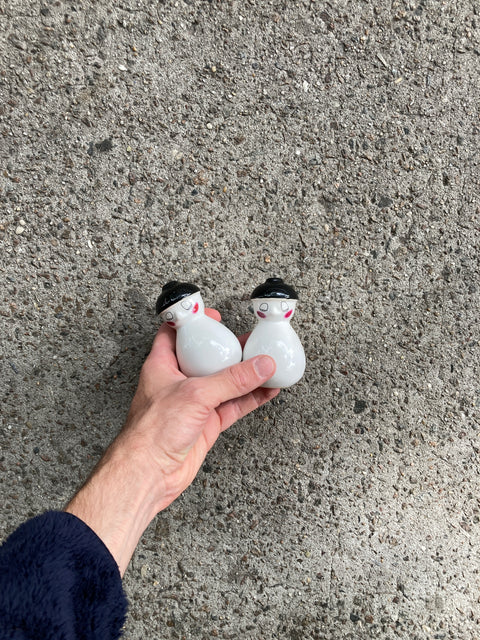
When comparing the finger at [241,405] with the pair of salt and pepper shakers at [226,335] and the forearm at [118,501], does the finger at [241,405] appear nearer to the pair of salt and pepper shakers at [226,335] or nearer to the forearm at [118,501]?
the pair of salt and pepper shakers at [226,335]

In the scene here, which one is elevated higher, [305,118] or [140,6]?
[140,6]

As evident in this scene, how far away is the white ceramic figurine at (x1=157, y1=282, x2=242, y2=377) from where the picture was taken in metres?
1.34

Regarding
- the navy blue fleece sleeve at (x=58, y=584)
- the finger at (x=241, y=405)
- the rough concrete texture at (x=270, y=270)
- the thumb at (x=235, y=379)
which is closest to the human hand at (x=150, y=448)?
the thumb at (x=235, y=379)

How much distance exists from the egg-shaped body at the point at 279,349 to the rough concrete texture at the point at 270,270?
1.22 ft

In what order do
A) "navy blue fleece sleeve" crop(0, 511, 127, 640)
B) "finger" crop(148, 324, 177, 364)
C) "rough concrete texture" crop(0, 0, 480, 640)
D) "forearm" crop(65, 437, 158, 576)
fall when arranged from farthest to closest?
"rough concrete texture" crop(0, 0, 480, 640) < "finger" crop(148, 324, 177, 364) < "forearm" crop(65, 437, 158, 576) < "navy blue fleece sleeve" crop(0, 511, 127, 640)

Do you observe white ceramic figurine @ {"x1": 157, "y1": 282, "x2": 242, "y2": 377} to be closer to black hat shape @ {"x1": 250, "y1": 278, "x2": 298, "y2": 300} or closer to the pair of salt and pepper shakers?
the pair of salt and pepper shakers

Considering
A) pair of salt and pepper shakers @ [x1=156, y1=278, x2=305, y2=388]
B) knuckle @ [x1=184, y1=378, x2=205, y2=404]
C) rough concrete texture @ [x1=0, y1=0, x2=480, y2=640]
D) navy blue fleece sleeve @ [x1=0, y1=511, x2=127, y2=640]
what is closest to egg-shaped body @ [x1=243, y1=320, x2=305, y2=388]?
pair of salt and pepper shakers @ [x1=156, y1=278, x2=305, y2=388]

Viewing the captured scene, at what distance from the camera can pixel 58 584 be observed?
3.37ft

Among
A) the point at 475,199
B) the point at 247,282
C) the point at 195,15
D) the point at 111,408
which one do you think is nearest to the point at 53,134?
the point at 195,15

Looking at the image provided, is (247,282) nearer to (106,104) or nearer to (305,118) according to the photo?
(305,118)

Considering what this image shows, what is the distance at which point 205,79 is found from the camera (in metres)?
1.72

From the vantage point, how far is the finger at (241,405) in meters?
1.60

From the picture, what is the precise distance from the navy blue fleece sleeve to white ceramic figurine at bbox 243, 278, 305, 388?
649 mm

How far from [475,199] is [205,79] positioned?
1.15 m
